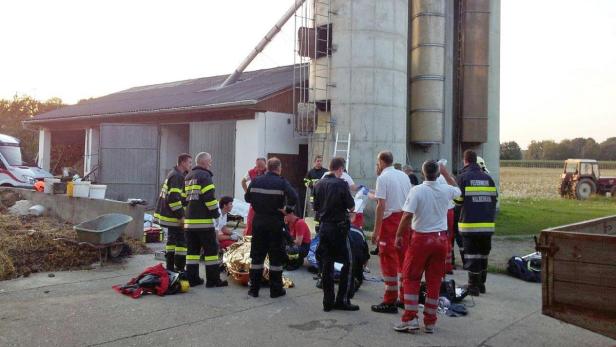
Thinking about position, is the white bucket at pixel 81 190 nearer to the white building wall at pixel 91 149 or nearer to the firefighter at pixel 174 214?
the firefighter at pixel 174 214

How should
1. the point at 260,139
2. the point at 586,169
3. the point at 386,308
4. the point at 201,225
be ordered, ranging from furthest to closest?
the point at 586,169 → the point at 260,139 → the point at 201,225 → the point at 386,308

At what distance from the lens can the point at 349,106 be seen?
1475cm

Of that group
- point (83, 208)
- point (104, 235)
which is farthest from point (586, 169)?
point (104, 235)

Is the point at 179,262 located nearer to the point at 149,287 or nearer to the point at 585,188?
the point at 149,287

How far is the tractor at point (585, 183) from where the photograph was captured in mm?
30844

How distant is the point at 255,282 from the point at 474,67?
14208 millimetres

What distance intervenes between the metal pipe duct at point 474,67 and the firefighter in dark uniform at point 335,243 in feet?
43.0

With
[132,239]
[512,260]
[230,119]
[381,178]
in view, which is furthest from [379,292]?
[230,119]

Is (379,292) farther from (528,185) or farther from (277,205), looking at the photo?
(528,185)

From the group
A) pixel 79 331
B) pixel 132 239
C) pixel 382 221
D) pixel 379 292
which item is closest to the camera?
pixel 79 331

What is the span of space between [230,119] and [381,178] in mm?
10330

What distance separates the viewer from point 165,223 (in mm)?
7668

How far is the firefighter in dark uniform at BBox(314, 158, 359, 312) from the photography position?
6172 mm

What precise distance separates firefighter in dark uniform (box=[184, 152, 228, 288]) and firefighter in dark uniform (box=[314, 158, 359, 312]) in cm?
173
